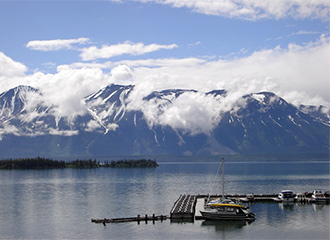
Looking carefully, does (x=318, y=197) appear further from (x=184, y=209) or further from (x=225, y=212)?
(x=184, y=209)

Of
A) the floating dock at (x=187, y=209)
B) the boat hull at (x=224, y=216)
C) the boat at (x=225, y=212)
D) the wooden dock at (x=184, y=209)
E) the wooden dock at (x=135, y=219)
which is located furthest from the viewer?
the wooden dock at (x=184, y=209)

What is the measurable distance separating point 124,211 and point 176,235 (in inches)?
876

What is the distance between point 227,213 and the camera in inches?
3260

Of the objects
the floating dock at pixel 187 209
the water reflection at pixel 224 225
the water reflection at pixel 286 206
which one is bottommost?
the water reflection at pixel 224 225

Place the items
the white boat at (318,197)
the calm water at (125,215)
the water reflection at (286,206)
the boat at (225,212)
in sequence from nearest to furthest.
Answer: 1. the calm water at (125,215)
2. the boat at (225,212)
3. the water reflection at (286,206)
4. the white boat at (318,197)

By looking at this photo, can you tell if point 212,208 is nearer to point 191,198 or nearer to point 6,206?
point 191,198

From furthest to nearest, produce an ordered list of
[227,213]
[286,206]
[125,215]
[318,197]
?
1. [318,197]
2. [286,206]
3. [125,215]
4. [227,213]

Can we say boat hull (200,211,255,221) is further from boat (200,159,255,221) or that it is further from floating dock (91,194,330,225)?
floating dock (91,194,330,225)

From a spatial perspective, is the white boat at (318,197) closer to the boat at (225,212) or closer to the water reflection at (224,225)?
the boat at (225,212)

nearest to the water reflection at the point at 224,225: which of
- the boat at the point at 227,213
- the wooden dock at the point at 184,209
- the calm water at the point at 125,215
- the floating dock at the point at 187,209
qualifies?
the calm water at the point at 125,215

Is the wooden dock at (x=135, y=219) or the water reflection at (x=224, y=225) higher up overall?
the wooden dock at (x=135, y=219)

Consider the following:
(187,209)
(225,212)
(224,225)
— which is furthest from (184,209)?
(224,225)

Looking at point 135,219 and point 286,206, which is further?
point 286,206

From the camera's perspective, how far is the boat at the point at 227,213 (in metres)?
82.5
